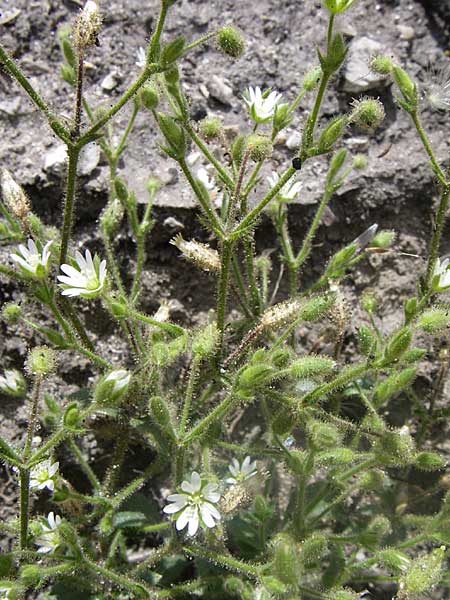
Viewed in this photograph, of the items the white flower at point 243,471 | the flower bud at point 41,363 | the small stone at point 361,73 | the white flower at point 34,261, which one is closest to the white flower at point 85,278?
the white flower at point 34,261

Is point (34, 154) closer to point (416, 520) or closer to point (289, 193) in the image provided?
point (289, 193)

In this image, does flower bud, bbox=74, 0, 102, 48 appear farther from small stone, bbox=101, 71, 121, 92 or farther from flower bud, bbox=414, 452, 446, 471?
flower bud, bbox=414, 452, 446, 471

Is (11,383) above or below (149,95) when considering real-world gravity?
below

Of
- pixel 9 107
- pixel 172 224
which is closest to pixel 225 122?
pixel 172 224

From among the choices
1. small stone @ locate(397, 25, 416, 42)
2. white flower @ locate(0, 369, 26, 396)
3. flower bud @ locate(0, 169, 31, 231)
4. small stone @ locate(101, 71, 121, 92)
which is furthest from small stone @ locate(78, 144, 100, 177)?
small stone @ locate(397, 25, 416, 42)

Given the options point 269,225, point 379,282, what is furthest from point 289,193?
point 379,282

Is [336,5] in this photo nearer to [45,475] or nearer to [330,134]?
[330,134]

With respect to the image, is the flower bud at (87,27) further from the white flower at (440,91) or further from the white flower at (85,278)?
the white flower at (440,91)

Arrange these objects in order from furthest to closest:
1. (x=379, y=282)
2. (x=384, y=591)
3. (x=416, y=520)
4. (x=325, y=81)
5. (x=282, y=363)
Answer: (x=379, y=282) < (x=384, y=591) < (x=416, y=520) < (x=282, y=363) < (x=325, y=81)
